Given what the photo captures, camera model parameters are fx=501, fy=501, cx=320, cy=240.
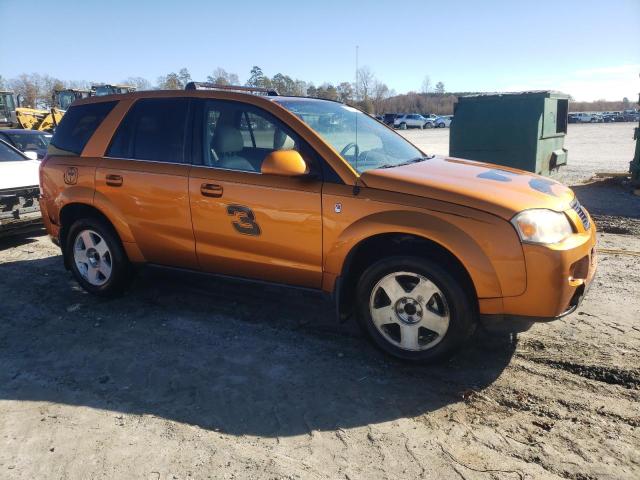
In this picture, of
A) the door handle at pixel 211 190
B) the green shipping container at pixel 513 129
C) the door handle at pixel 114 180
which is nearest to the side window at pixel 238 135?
the door handle at pixel 211 190

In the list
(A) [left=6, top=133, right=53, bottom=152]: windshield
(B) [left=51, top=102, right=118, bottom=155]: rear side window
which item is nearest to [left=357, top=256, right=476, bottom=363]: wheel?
(B) [left=51, top=102, right=118, bottom=155]: rear side window

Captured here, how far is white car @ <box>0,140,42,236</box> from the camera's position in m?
6.72

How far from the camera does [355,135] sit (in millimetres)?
4141

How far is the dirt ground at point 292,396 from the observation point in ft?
8.45

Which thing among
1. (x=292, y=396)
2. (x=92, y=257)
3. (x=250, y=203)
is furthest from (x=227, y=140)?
(x=292, y=396)

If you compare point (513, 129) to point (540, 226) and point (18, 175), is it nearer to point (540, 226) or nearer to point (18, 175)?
point (540, 226)

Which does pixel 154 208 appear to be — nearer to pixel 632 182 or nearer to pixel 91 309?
pixel 91 309

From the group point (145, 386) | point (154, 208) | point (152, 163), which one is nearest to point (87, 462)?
point (145, 386)

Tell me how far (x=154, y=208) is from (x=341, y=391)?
2.28 meters

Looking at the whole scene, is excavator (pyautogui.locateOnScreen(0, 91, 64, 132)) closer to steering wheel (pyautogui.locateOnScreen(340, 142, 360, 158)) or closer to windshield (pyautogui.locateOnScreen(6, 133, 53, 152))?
windshield (pyautogui.locateOnScreen(6, 133, 53, 152))

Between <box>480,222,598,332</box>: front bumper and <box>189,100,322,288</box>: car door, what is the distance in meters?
1.33

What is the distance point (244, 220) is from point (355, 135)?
1159 mm

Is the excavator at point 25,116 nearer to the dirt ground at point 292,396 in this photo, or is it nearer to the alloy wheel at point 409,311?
the dirt ground at point 292,396

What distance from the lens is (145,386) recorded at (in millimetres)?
3332
